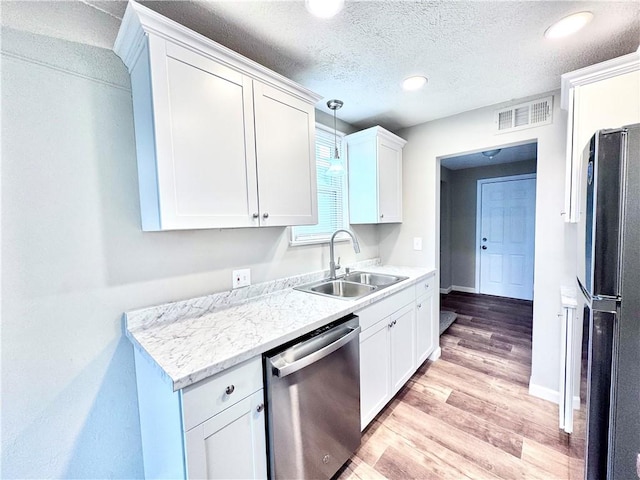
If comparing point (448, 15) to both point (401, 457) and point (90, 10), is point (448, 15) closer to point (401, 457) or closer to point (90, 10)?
point (90, 10)

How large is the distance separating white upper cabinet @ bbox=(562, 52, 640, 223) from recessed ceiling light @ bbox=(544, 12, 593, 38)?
0.77ft

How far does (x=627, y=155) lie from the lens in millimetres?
1016

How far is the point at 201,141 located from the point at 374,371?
1728 mm

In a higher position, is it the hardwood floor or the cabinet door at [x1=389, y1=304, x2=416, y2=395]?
the cabinet door at [x1=389, y1=304, x2=416, y2=395]

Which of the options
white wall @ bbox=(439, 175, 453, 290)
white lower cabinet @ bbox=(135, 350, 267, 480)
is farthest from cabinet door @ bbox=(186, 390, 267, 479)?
white wall @ bbox=(439, 175, 453, 290)

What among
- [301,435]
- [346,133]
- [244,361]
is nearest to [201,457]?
[244,361]

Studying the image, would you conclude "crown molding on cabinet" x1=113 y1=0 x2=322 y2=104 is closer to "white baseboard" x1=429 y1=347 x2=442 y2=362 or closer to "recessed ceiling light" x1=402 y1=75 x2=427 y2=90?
"recessed ceiling light" x1=402 y1=75 x2=427 y2=90

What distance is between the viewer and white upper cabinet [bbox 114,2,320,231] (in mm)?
1100

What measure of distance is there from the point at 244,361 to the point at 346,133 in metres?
2.31

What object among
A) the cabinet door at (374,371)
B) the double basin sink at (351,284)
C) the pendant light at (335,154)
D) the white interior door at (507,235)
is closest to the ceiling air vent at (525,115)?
the pendant light at (335,154)

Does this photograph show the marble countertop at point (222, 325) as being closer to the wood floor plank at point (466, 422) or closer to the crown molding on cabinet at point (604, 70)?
the wood floor plank at point (466, 422)

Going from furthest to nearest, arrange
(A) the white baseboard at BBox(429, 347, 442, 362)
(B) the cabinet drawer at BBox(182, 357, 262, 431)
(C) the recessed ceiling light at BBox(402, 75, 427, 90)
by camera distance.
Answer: (A) the white baseboard at BBox(429, 347, 442, 362) < (C) the recessed ceiling light at BBox(402, 75, 427, 90) < (B) the cabinet drawer at BBox(182, 357, 262, 431)

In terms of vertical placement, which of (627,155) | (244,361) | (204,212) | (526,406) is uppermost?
(627,155)

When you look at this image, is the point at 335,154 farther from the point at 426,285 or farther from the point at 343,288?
the point at 426,285
